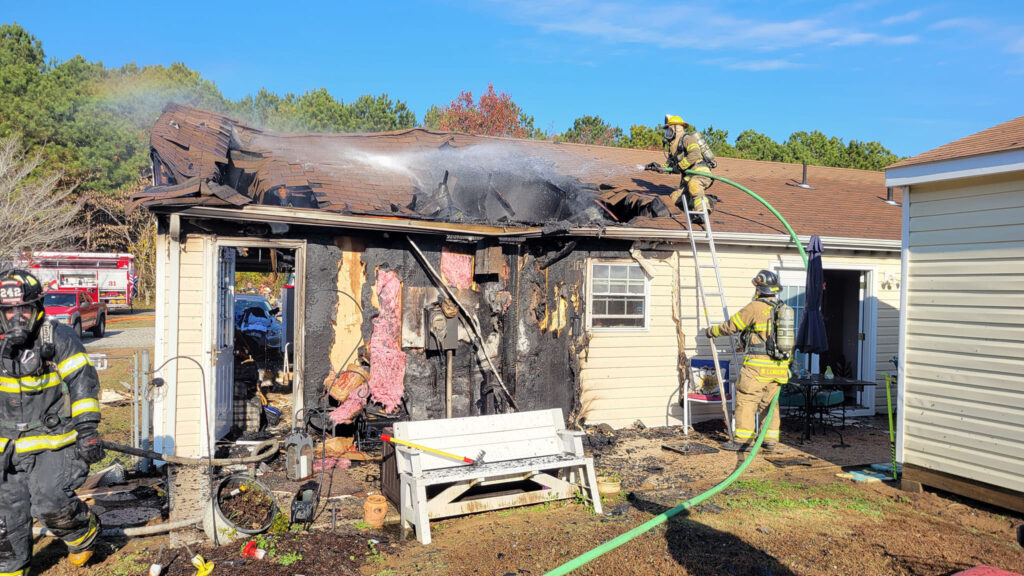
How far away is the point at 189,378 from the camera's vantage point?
7371 mm

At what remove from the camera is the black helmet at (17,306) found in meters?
4.39

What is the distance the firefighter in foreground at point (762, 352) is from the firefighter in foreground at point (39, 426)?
21.2ft

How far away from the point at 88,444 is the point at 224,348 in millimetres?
3471

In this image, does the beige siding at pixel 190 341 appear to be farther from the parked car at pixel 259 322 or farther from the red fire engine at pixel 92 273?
the red fire engine at pixel 92 273

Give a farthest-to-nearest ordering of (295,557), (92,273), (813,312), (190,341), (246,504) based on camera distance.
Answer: (92,273)
(813,312)
(190,341)
(246,504)
(295,557)

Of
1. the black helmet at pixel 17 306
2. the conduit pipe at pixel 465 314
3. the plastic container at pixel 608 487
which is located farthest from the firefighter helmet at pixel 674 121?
the black helmet at pixel 17 306

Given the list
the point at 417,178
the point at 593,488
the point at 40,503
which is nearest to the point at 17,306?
the point at 40,503

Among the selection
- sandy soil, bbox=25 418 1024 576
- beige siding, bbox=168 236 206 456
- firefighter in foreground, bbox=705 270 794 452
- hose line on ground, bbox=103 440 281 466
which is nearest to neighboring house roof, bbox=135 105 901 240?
beige siding, bbox=168 236 206 456

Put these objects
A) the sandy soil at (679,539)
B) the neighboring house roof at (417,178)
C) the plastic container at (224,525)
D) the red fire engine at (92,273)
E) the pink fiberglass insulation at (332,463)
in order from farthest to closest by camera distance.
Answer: the red fire engine at (92,273), the neighboring house roof at (417,178), the pink fiberglass insulation at (332,463), the plastic container at (224,525), the sandy soil at (679,539)

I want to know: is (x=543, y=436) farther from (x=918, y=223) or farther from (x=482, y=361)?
(x=918, y=223)

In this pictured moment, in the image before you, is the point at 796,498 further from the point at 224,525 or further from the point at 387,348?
the point at 224,525

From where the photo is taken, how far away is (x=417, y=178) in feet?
32.2

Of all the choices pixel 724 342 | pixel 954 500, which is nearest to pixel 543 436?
pixel 954 500

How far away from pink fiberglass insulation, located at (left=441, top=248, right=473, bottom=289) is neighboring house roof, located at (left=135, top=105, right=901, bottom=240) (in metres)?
0.68
